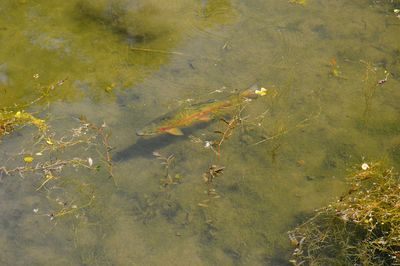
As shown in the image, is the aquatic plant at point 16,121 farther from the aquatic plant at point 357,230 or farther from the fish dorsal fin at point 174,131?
the aquatic plant at point 357,230

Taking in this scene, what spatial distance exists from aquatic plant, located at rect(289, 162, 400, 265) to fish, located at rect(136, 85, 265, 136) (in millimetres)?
1208

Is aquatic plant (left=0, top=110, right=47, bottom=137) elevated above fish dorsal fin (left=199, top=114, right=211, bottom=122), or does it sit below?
below

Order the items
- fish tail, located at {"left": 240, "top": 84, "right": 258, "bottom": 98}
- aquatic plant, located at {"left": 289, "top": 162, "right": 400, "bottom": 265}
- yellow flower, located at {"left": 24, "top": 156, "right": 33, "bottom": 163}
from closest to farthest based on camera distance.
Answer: aquatic plant, located at {"left": 289, "top": 162, "right": 400, "bottom": 265}, yellow flower, located at {"left": 24, "top": 156, "right": 33, "bottom": 163}, fish tail, located at {"left": 240, "top": 84, "right": 258, "bottom": 98}

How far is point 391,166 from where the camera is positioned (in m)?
3.78

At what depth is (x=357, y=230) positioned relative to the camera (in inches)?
134

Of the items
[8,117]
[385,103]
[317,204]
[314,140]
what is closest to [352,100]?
[385,103]

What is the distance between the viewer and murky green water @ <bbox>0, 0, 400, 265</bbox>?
3.46m

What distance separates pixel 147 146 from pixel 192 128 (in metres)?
0.41

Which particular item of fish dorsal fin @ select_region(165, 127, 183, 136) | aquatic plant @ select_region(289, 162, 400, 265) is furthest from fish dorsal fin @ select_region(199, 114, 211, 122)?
aquatic plant @ select_region(289, 162, 400, 265)

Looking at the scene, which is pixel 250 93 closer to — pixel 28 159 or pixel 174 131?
pixel 174 131

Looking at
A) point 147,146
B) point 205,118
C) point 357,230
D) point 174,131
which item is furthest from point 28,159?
point 357,230

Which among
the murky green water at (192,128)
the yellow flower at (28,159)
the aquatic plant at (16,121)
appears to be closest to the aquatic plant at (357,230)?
the murky green water at (192,128)

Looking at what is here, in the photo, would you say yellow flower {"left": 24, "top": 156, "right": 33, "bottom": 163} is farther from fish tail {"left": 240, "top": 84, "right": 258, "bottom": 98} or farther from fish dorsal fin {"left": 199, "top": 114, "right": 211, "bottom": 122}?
fish tail {"left": 240, "top": 84, "right": 258, "bottom": 98}

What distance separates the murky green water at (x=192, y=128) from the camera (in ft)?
11.3
